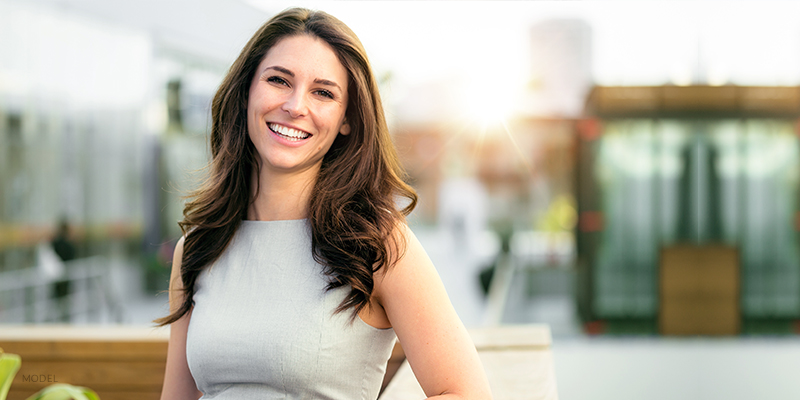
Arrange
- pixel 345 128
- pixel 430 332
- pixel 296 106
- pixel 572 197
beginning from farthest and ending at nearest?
1. pixel 572 197
2. pixel 345 128
3. pixel 296 106
4. pixel 430 332

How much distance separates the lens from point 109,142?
22.8ft

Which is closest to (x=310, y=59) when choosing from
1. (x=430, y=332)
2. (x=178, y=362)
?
(x=430, y=332)

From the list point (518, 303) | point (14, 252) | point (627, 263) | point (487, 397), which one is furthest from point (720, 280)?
point (14, 252)

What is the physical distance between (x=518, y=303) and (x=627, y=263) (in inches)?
47.0

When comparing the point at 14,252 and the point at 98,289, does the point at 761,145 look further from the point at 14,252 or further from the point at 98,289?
the point at 14,252

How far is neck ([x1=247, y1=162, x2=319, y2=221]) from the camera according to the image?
3.96 feet

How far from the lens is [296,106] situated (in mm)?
1107

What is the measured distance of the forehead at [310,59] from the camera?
112 cm

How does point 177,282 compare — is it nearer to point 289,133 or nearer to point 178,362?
point 178,362

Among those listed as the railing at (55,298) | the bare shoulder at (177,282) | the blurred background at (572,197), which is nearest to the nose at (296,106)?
the bare shoulder at (177,282)

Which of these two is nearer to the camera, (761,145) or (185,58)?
(761,145)

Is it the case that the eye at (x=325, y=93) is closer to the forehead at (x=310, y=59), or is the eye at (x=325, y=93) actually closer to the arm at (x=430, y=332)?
the forehead at (x=310, y=59)

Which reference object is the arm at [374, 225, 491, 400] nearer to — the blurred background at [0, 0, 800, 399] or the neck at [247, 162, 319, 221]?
the neck at [247, 162, 319, 221]

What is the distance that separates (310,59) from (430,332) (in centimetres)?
53
